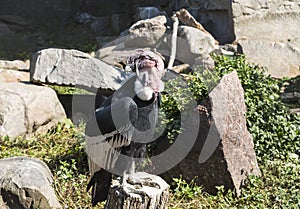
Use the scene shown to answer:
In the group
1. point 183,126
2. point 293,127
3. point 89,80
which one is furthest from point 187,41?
point 183,126

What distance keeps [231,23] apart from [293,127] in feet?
11.4

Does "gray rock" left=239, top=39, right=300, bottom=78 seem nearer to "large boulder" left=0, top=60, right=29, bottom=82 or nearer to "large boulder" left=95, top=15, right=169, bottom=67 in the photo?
"large boulder" left=95, top=15, right=169, bottom=67

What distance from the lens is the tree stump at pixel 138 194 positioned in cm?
358

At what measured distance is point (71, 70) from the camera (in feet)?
21.7

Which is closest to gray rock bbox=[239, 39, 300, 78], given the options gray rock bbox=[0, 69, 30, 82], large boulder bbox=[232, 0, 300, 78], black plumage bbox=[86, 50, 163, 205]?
large boulder bbox=[232, 0, 300, 78]

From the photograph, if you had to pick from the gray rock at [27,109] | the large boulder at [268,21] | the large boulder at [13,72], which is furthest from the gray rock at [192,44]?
the gray rock at [27,109]

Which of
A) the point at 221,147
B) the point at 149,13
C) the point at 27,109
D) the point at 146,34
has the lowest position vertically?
the point at 27,109

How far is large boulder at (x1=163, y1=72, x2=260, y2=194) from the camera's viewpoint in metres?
4.87

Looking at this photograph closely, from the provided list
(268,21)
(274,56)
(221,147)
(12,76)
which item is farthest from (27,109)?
(268,21)

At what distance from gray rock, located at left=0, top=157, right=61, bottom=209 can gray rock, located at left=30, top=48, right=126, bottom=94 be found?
2.21m

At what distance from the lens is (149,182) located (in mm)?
3709

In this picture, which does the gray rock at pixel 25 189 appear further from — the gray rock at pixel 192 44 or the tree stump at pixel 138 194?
the gray rock at pixel 192 44

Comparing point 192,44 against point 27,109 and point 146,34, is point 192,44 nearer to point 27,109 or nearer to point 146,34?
point 146,34

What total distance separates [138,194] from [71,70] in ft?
10.8
